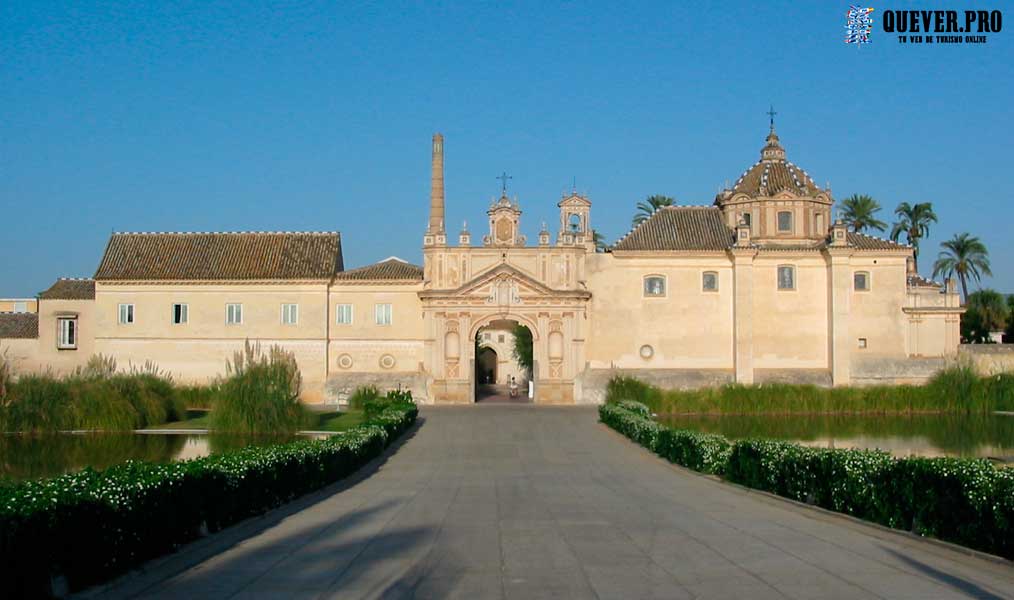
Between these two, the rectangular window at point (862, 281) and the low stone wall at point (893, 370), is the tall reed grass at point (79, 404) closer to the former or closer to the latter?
the low stone wall at point (893, 370)

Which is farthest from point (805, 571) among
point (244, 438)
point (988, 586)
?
point (244, 438)

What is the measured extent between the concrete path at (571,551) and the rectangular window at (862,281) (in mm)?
29536

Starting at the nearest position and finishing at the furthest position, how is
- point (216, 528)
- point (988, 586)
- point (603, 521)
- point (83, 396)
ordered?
1. point (988, 586)
2. point (216, 528)
3. point (603, 521)
4. point (83, 396)

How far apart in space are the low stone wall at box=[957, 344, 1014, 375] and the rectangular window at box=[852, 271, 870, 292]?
5606mm

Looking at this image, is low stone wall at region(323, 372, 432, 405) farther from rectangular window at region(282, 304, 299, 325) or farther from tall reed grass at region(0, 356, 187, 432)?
tall reed grass at region(0, 356, 187, 432)

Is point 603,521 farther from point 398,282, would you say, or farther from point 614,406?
point 398,282

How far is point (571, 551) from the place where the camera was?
12648mm

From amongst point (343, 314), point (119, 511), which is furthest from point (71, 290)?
point (119, 511)

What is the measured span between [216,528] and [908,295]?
43691mm

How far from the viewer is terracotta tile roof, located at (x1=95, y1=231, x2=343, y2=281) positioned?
47969mm

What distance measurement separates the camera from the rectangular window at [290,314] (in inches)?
1869

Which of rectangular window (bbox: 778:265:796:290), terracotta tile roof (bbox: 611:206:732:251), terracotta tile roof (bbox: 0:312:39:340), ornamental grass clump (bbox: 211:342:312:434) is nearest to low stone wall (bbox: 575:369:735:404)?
rectangular window (bbox: 778:265:796:290)

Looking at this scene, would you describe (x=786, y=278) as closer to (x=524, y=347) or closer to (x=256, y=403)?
(x=524, y=347)

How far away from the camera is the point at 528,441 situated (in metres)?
32.4
